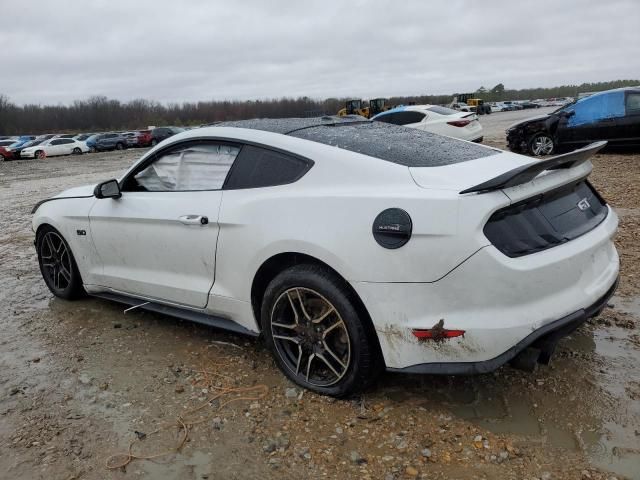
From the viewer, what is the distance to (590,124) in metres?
11.5

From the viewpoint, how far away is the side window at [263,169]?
3125 millimetres

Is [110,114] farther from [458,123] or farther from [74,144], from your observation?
[458,123]

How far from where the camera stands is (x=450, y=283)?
2512 millimetres

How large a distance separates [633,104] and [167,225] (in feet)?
34.8

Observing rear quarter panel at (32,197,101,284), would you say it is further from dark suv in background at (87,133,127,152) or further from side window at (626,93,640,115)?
dark suv in background at (87,133,127,152)

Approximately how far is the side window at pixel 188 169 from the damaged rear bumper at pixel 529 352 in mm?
1718

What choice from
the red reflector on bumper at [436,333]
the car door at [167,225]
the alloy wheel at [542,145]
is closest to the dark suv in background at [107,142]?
the alloy wheel at [542,145]

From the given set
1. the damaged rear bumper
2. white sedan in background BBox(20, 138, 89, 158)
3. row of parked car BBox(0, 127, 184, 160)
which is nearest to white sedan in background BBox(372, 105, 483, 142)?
the damaged rear bumper

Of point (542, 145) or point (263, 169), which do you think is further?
point (542, 145)

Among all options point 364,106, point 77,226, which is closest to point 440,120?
point 77,226

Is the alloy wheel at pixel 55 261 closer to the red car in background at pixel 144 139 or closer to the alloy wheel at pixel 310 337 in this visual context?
the alloy wheel at pixel 310 337

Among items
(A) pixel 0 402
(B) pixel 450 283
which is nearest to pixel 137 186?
(A) pixel 0 402

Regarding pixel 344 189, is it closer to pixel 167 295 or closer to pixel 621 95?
pixel 167 295

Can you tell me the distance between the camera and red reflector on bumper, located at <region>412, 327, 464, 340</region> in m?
2.54
